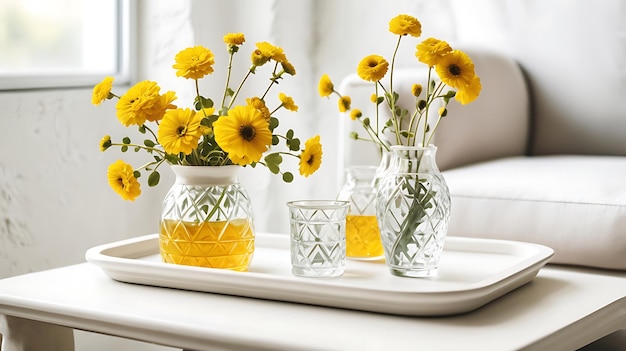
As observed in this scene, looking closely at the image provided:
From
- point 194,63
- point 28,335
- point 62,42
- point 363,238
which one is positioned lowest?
point 28,335

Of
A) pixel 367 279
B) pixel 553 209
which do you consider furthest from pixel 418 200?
pixel 553 209

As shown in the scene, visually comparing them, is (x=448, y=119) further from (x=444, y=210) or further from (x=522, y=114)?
(x=444, y=210)

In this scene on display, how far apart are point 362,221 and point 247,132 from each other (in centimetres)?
25

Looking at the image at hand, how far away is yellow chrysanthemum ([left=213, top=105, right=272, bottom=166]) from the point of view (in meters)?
1.02

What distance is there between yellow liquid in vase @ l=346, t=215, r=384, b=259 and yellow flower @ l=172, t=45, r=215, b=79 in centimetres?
29

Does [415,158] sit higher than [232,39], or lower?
lower

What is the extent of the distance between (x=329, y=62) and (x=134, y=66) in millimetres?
717

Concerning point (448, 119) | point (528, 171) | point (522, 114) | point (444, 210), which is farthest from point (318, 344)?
point (522, 114)

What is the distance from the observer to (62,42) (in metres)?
2.18

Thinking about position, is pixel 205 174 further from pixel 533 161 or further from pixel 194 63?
pixel 533 161

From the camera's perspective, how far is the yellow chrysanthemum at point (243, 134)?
1.02m

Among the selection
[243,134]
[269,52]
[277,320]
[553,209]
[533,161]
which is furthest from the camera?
[533,161]

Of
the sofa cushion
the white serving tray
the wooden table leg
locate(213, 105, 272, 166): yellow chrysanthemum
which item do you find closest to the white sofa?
the sofa cushion

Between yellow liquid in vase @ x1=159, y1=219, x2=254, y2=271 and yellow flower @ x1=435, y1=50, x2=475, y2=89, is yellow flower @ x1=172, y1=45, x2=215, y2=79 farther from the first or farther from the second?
yellow flower @ x1=435, y1=50, x2=475, y2=89
